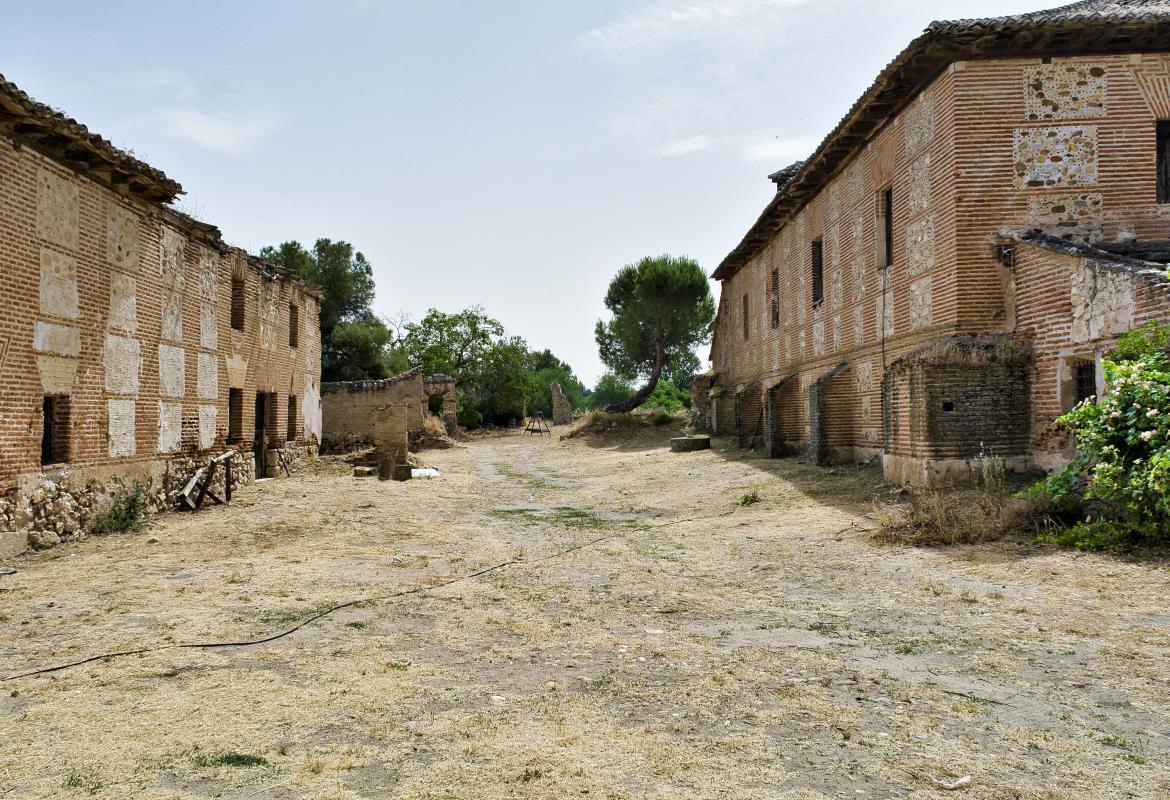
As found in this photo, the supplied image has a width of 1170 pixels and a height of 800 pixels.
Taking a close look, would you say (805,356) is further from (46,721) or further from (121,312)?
(46,721)

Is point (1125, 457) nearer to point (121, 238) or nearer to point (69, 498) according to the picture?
point (69, 498)

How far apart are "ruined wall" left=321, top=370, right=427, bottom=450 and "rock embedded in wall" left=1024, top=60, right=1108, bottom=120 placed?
1742 cm

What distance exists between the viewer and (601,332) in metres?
53.8

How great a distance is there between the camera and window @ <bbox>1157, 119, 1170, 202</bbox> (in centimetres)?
1134

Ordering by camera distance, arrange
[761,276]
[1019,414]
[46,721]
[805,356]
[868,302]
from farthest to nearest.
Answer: [761,276]
[805,356]
[868,302]
[1019,414]
[46,721]

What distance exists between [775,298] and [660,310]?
25480 mm

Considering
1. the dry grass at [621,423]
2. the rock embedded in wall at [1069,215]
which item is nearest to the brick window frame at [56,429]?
the rock embedded in wall at [1069,215]

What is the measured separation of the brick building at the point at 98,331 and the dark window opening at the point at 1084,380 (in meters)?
13.2

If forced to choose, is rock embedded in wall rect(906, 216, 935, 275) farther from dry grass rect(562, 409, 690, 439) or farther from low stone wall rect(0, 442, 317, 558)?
dry grass rect(562, 409, 690, 439)

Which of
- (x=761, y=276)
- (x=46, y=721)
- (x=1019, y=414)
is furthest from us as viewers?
(x=761, y=276)

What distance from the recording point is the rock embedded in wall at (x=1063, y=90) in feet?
36.6

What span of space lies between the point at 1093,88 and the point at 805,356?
8.90 metres

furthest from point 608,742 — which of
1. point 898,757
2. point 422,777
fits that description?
point 898,757

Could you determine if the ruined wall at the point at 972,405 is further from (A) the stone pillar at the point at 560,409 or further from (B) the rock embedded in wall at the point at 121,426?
(A) the stone pillar at the point at 560,409
